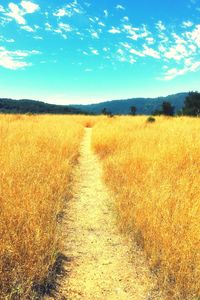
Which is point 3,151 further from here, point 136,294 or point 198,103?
point 198,103

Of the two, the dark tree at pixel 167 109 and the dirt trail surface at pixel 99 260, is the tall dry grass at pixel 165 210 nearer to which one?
the dirt trail surface at pixel 99 260

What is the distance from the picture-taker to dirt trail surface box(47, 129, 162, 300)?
3.13 m

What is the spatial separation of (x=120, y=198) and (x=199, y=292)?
261 cm

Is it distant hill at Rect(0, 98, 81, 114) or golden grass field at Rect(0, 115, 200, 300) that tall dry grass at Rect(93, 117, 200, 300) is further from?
distant hill at Rect(0, 98, 81, 114)

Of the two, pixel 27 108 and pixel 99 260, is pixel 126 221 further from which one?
pixel 27 108

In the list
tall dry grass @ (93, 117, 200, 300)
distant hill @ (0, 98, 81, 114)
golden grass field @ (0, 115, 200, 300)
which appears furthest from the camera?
distant hill @ (0, 98, 81, 114)

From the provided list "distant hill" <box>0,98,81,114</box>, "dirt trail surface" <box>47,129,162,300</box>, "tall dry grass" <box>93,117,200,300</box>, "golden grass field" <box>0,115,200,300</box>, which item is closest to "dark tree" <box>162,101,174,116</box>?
"tall dry grass" <box>93,117,200,300</box>

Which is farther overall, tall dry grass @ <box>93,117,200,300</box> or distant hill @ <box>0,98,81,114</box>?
distant hill @ <box>0,98,81,114</box>

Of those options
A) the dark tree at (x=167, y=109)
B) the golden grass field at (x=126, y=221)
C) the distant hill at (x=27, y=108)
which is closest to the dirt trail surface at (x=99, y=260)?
the golden grass field at (x=126, y=221)

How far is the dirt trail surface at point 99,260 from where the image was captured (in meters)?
3.13

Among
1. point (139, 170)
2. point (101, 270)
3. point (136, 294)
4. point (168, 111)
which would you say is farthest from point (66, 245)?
point (168, 111)

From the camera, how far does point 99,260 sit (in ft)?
12.2

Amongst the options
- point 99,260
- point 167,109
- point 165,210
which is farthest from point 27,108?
point 99,260

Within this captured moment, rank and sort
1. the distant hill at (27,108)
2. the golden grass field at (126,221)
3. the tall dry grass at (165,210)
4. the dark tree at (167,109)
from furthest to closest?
the distant hill at (27,108) → the dark tree at (167,109) → the tall dry grass at (165,210) → the golden grass field at (126,221)
